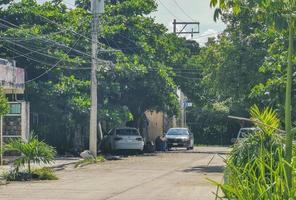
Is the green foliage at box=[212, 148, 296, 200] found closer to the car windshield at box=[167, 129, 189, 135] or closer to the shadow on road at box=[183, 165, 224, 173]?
the shadow on road at box=[183, 165, 224, 173]

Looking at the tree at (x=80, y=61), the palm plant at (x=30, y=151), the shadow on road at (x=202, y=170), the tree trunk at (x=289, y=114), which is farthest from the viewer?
the tree at (x=80, y=61)

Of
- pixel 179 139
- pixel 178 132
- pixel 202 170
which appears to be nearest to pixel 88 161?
pixel 202 170

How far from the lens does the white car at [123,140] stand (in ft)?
132

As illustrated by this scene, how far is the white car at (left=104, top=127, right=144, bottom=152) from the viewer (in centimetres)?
4012

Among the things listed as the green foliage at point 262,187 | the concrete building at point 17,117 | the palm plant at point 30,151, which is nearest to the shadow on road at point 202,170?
the palm plant at point 30,151

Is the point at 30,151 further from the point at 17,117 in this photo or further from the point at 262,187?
the point at 262,187

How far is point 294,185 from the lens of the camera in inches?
267

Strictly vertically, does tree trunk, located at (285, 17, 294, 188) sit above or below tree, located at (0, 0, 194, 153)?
below

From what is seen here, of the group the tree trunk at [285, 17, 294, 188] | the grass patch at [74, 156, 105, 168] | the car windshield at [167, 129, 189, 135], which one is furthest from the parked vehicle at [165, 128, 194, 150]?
the tree trunk at [285, 17, 294, 188]

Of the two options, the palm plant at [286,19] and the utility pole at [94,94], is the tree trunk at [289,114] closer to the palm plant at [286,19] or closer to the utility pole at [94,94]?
the palm plant at [286,19]

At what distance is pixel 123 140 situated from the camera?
132 ft

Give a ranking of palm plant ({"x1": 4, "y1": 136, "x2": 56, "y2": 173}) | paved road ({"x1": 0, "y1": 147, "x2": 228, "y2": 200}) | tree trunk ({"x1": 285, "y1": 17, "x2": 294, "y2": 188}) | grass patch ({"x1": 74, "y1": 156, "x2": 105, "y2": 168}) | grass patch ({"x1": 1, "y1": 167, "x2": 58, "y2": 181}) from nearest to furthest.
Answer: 1. tree trunk ({"x1": 285, "y1": 17, "x2": 294, "y2": 188})
2. paved road ({"x1": 0, "y1": 147, "x2": 228, "y2": 200})
3. grass patch ({"x1": 1, "y1": 167, "x2": 58, "y2": 181})
4. palm plant ({"x1": 4, "y1": 136, "x2": 56, "y2": 173})
5. grass patch ({"x1": 74, "y1": 156, "x2": 105, "y2": 168})

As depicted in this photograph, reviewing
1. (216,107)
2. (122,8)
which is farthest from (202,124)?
(122,8)

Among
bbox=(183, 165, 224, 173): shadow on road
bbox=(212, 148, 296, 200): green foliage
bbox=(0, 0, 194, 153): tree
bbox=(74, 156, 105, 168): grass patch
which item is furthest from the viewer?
bbox=(0, 0, 194, 153): tree
